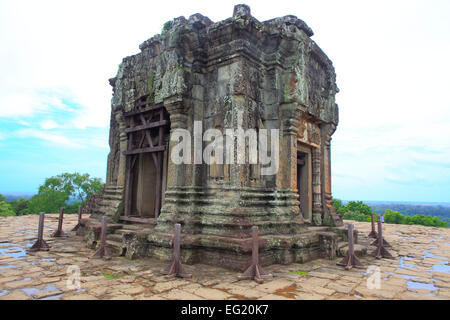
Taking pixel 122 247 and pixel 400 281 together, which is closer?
pixel 400 281

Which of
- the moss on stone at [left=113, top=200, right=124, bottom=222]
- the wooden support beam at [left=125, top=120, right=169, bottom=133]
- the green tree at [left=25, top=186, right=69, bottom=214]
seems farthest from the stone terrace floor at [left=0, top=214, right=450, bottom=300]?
the green tree at [left=25, top=186, right=69, bottom=214]

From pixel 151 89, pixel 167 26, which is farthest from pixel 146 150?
pixel 167 26

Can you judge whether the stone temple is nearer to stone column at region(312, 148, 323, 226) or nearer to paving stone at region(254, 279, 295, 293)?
stone column at region(312, 148, 323, 226)

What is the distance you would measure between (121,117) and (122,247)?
385 centimetres

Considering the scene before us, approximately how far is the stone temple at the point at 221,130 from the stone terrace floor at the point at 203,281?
0.50m

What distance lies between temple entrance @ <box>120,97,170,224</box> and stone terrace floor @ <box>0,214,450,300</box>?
6.36ft

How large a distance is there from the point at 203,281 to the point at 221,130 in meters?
3.09

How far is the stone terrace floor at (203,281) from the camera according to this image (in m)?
3.84

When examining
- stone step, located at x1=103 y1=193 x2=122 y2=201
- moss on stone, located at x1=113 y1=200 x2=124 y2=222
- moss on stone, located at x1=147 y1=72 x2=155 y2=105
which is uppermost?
moss on stone, located at x1=147 y1=72 x2=155 y2=105

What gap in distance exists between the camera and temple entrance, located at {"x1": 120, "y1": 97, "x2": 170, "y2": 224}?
23.4 ft

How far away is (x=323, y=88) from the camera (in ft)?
28.5

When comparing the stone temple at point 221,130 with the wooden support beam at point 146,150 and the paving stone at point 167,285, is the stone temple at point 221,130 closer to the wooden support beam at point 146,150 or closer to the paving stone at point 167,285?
the wooden support beam at point 146,150

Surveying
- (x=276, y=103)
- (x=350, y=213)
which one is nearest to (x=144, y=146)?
(x=276, y=103)
